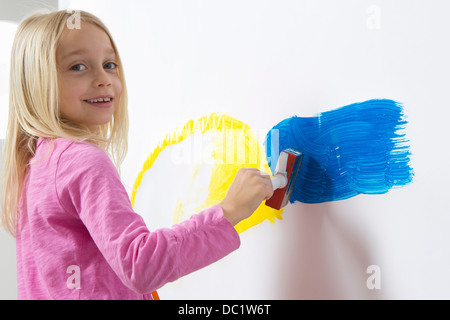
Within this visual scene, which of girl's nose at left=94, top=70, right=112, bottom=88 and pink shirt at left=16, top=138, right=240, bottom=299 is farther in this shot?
girl's nose at left=94, top=70, right=112, bottom=88

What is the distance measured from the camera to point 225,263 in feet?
2.69

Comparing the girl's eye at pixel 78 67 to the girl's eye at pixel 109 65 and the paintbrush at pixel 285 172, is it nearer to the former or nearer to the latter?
the girl's eye at pixel 109 65

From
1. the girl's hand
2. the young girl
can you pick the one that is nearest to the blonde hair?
the young girl

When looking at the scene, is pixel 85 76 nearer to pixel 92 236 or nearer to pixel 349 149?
pixel 92 236

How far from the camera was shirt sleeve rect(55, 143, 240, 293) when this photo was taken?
512 mm

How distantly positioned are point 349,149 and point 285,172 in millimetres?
102

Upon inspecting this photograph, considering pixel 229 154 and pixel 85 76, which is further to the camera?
pixel 229 154

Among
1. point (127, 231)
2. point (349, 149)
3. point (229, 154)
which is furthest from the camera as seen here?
point (229, 154)

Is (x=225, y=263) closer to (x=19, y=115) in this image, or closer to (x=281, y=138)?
(x=281, y=138)

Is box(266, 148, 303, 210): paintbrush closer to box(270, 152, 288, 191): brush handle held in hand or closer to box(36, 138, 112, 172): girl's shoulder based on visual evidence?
box(270, 152, 288, 191): brush handle held in hand

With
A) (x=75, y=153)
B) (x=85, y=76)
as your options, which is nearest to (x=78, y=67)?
(x=85, y=76)

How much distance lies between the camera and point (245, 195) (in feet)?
Answer: 1.99

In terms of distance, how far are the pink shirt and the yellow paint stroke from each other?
200 mm
